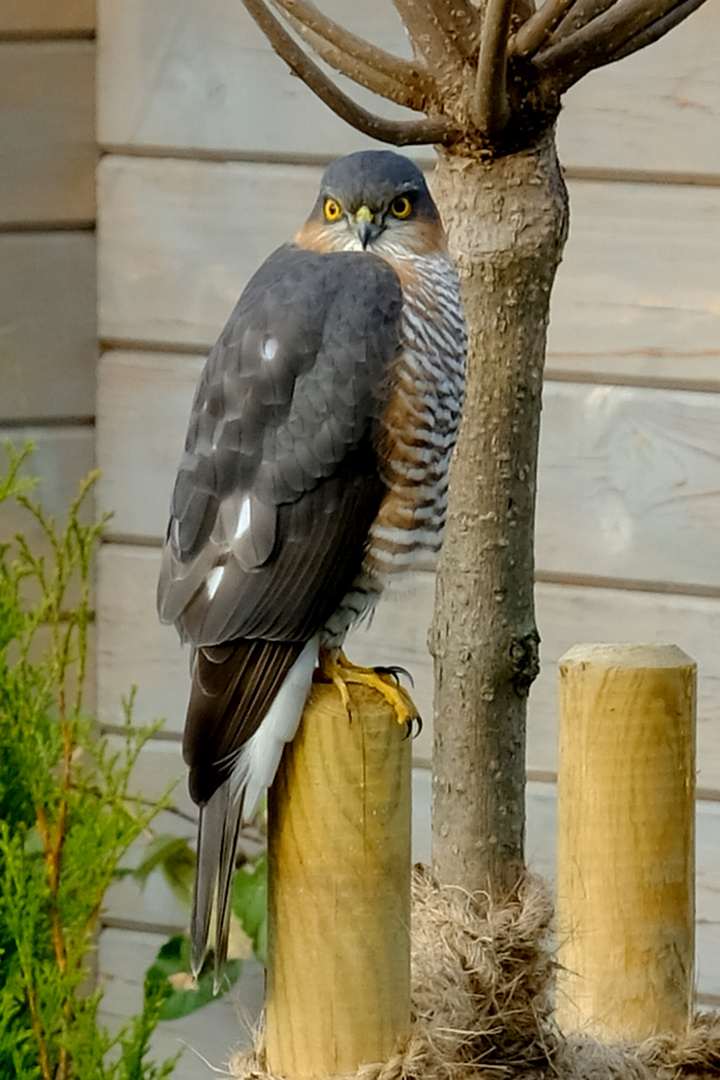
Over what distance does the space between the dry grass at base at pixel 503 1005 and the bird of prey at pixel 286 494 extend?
18 centimetres

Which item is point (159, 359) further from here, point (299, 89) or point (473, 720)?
point (473, 720)

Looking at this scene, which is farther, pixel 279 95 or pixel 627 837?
pixel 279 95

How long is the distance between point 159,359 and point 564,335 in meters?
0.53

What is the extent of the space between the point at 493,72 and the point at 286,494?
30cm

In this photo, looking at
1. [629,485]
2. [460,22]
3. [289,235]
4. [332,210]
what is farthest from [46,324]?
[460,22]

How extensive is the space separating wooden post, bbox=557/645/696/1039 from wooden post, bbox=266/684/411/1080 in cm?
23

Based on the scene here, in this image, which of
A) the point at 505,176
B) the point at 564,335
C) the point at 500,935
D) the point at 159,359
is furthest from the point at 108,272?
the point at 500,935

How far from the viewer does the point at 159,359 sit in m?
1.88

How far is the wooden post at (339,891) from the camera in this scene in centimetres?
→ 86

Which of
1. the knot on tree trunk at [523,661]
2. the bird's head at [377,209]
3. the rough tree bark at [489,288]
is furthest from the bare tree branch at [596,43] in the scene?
the knot on tree trunk at [523,661]

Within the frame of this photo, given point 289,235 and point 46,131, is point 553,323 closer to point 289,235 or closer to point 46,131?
point 289,235

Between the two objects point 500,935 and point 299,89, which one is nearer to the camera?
point 500,935

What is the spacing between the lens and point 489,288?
3.41 ft

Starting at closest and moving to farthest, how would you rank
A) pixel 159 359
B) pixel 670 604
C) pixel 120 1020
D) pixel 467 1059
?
1. pixel 467 1059
2. pixel 670 604
3. pixel 159 359
4. pixel 120 1020
